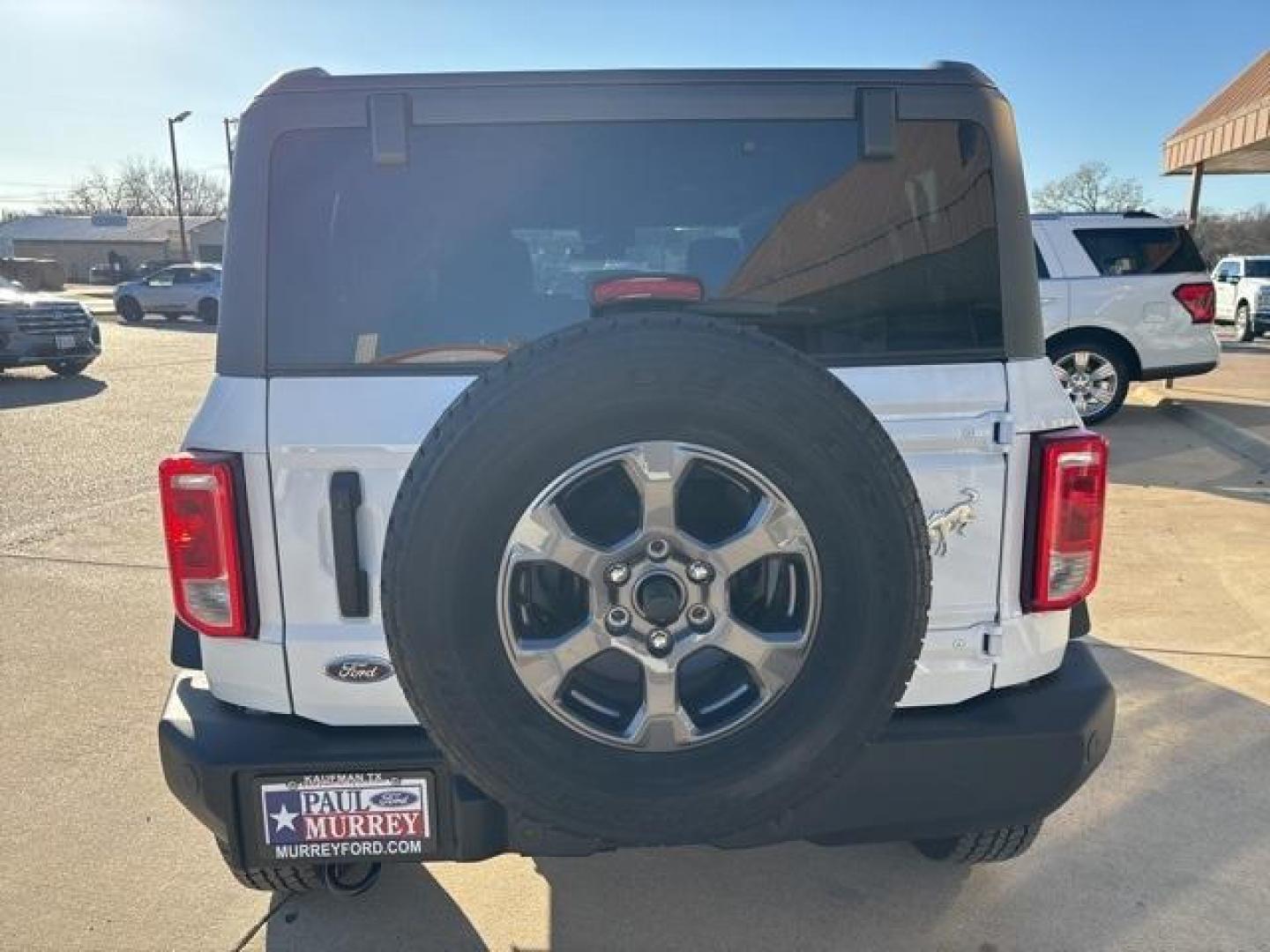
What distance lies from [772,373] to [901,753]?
0.90 metres

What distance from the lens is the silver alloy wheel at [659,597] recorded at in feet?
5.68

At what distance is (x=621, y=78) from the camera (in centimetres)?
200

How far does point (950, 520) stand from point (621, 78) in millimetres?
1181

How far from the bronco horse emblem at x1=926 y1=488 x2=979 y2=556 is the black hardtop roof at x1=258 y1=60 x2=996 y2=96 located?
90cm

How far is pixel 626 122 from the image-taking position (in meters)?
2.02

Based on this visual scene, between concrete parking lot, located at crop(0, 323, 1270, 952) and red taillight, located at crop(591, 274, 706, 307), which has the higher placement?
red taillight, located at crop(591, 274, 706, 307)

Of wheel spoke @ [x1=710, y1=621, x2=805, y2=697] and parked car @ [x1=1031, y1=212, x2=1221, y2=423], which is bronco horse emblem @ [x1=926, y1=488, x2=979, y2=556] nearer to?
wheel spoke @ [x1=710, y1=621, x2=805, y2=697]

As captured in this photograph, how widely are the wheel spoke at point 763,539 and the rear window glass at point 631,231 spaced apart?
1.42ft

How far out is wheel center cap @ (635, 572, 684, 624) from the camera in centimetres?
175

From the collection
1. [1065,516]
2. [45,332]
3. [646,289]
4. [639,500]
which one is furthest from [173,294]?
[1065,516]

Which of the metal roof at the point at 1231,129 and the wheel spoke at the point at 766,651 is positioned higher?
the metal roof at the point at 1231,129

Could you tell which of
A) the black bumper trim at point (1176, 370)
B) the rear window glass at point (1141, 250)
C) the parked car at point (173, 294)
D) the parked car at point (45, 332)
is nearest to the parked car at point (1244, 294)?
the black bumper trim at point (1176, 370)

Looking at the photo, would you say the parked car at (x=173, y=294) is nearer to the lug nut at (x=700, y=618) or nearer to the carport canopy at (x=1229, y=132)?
the carport canopy at (x=1229, y=132)

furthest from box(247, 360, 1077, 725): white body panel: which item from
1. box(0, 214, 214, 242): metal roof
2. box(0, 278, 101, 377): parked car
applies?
box(0, 214, 214, 242): metal roof
